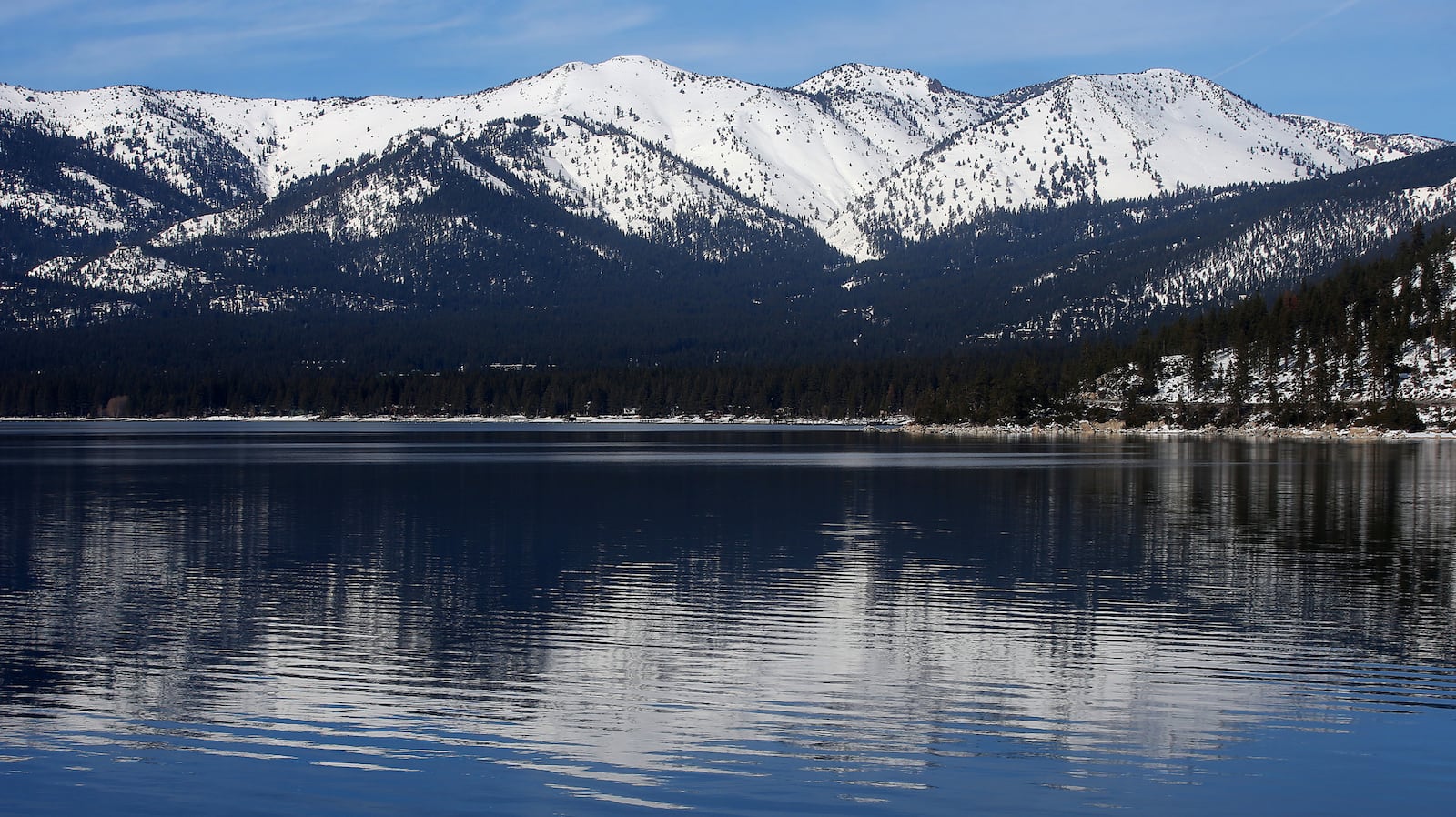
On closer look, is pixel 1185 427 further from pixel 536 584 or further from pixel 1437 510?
pixel 536 584

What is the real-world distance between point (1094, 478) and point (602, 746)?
5733cm

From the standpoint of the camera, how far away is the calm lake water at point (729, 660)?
1661 centimetres

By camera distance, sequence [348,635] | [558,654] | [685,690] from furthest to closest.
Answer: [348,635] → [558,654] → [685,690]

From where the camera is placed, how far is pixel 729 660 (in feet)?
77.6

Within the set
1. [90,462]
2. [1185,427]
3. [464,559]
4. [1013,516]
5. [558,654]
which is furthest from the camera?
[1185,427]

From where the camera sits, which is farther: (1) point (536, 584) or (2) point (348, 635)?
(1) point (536, 584)

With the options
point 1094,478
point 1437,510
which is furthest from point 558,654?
point 1094,478

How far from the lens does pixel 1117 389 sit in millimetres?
172625

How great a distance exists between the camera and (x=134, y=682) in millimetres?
22000

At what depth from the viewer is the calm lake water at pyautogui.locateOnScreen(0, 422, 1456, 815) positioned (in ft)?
54.5

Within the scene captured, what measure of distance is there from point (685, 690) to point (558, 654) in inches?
149

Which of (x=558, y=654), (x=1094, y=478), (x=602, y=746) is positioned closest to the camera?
(x=602, y=746)

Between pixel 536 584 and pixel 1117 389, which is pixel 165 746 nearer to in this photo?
pixel 536 584

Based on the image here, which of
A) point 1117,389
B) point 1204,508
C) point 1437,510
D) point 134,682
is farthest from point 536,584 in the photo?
point 1117,389
